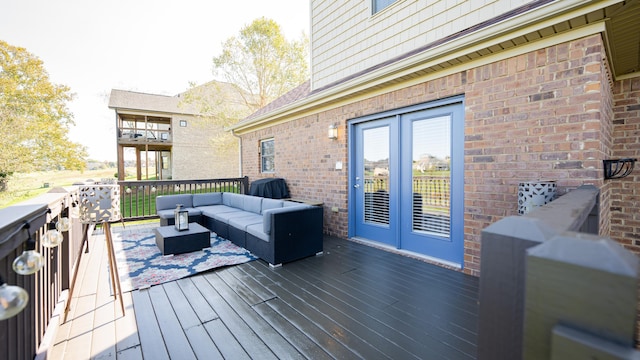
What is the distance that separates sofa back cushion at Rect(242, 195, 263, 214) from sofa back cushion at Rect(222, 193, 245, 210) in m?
0.15

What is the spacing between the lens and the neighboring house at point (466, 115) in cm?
252

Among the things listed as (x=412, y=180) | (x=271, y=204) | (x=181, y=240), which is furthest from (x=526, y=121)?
(x=181, y=240)

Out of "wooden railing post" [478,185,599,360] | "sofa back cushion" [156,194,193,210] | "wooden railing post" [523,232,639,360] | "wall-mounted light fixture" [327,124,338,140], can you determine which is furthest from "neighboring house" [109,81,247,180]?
"wooden railing post" [523,232,639,360]

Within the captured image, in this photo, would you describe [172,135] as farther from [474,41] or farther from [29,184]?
[474,41]

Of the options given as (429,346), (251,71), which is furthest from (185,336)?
(251,71)

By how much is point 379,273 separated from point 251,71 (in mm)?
10477

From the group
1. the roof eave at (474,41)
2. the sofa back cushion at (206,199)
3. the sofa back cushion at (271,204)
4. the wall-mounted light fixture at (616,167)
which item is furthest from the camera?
the sofa back cushion at (206,199)

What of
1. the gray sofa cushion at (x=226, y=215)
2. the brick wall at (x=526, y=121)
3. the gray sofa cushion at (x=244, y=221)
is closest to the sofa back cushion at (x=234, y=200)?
the gray sofa cushion at (x=226, y=215)

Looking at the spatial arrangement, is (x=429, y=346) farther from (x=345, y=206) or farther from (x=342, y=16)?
(x=342, y=16)

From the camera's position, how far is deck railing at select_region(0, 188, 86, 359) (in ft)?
4.00

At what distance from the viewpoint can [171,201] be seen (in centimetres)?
603

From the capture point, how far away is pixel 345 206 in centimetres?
488

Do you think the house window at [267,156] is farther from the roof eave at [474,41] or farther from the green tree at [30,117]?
the green tree at [30,117]

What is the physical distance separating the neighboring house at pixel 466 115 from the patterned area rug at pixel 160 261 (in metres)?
1.93
